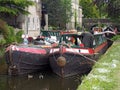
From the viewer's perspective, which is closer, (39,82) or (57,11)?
(39,82)

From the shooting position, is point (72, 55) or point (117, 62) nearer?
point (117, 62)

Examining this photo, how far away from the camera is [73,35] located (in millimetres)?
24188

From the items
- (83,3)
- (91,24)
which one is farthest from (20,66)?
(83,3)

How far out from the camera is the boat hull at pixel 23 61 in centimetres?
2105

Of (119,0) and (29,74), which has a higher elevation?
(119,0)

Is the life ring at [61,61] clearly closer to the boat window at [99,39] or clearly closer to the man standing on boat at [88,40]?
the man standing on boat at [88,40]

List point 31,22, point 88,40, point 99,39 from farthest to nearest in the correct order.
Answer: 1. point 31,22
2. point 99,39
3. point 88,40

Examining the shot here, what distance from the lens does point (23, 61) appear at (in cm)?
2134

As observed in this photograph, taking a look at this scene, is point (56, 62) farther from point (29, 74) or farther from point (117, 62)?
point (117, 62)

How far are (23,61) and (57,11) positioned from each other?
32553 mm

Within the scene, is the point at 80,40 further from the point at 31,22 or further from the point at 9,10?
the point at 31,22

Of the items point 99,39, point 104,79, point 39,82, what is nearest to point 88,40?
point 99,39

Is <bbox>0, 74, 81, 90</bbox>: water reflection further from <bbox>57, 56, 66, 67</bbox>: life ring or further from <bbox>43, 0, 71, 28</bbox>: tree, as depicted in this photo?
<bbox>43, 0, 71, 28</bbox>: tree

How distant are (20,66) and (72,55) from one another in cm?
299
